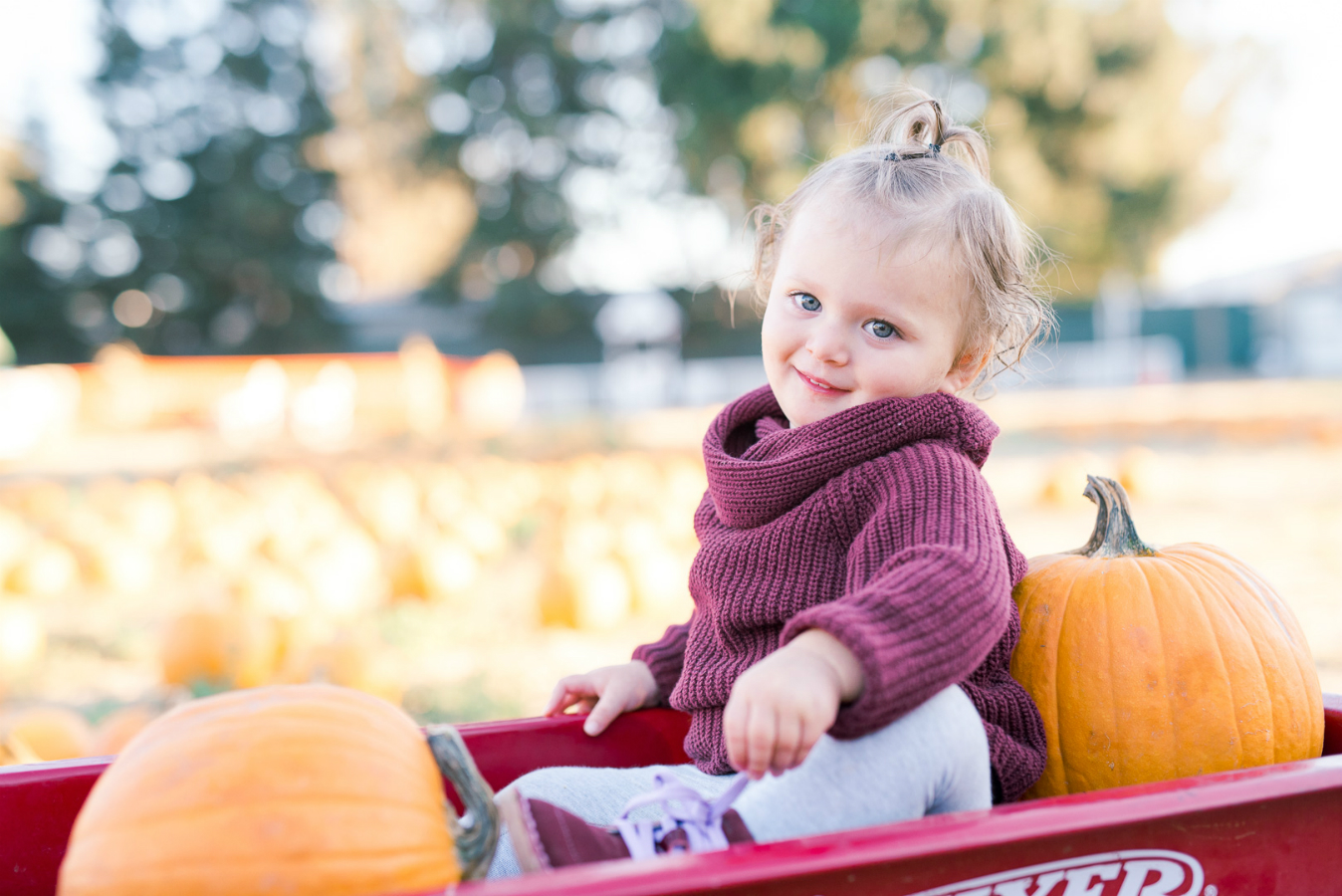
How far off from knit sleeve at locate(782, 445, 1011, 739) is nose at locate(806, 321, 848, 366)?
234 mm

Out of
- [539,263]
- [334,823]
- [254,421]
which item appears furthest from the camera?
[539,263]

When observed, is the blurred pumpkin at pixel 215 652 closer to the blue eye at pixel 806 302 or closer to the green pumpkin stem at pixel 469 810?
the green pumpkin stem at pixel 469 810

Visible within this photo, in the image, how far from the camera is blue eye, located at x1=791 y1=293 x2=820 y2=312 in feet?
5.68

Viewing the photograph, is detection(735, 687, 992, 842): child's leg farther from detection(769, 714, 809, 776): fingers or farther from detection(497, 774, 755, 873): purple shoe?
detection(769, 714, 809, 776): fingers

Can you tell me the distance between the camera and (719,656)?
1.76m

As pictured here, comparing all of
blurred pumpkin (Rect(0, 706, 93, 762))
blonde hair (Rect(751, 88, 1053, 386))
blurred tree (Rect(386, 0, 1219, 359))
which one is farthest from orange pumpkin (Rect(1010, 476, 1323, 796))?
blurred tree (Rect(386, 0, 1219, 359))

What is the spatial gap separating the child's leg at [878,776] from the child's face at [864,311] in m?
0.56

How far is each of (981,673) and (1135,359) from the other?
2470 centimetres

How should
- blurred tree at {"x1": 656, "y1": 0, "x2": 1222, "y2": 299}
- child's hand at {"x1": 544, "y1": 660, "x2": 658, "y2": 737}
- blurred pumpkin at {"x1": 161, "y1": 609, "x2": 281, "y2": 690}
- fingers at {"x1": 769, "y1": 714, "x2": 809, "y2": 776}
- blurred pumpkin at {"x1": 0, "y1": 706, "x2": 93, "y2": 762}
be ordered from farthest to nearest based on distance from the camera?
blurred tree at {"x1": 656, "y1": 0, "x2": 1222, "y2": 299}, blurred pumpkin at {"x1": 161, "y1": 609, "x2": 281, "y2": 690}, blurred pumpkin at {"x1": 0, "y1": 706, "x2": 93, "y2": 762}, child's hand at {"x1": 544, "y1": 660, "x2": 658, "y2": 737}, fingers at {"x1": 769, "y1": 714, "x2": 809, "y2": 776}

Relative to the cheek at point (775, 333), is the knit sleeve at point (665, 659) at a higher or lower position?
lower

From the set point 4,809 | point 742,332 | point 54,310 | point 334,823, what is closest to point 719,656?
point 334,823

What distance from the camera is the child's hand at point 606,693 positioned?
1.97 meters

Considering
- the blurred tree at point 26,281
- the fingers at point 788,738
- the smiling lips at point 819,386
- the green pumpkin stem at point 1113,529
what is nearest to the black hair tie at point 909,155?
the smiling lips at point 819,386

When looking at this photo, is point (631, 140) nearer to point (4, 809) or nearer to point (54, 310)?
point (54, 310)
